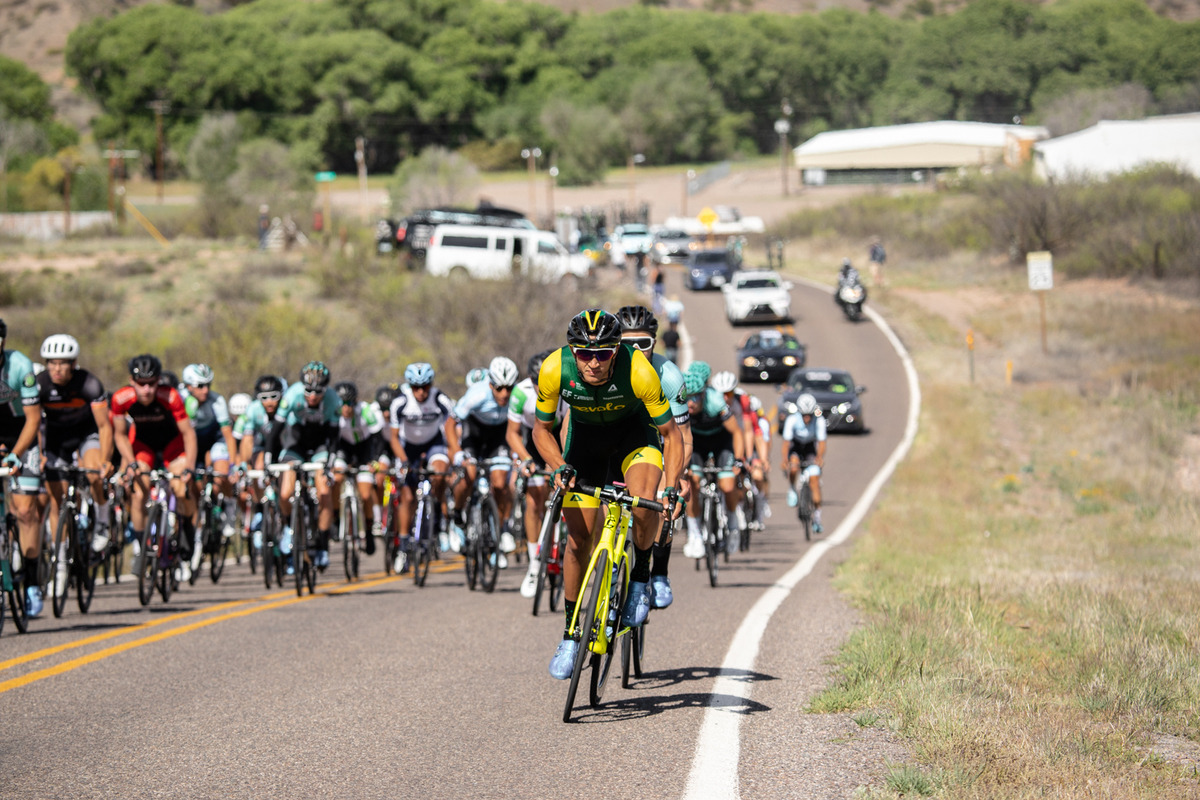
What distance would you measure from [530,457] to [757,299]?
37.4m

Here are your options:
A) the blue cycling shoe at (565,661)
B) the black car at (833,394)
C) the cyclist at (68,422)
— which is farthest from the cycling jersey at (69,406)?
the black car at (833,394)

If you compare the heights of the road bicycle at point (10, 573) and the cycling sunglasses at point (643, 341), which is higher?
the cycling sunglasses at point (643, 341)

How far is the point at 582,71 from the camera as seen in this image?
519 feet

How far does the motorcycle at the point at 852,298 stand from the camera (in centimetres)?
4997

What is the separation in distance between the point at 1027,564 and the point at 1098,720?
8791 mm

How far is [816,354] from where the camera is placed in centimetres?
4469

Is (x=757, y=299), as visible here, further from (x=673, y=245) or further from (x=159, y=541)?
(x=159, y=541)

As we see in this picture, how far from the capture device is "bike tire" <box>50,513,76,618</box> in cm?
1057

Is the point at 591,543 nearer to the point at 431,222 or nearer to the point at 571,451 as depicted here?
the point at 571,451

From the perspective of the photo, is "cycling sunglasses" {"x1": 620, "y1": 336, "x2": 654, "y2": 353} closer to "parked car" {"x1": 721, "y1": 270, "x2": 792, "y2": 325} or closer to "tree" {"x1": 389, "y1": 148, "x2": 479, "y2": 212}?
"parked car" {"x1": 721, "y1": 270, "x2": 792, "y2": 325}

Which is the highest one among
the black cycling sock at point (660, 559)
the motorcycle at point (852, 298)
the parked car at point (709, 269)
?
the parked car at point (709, 269)

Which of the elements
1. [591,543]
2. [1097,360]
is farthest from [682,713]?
[1097,360]

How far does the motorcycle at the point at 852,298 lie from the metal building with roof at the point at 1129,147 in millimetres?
29897

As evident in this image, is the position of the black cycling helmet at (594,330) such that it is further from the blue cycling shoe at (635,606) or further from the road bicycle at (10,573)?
the road bicycle at (10,573)
